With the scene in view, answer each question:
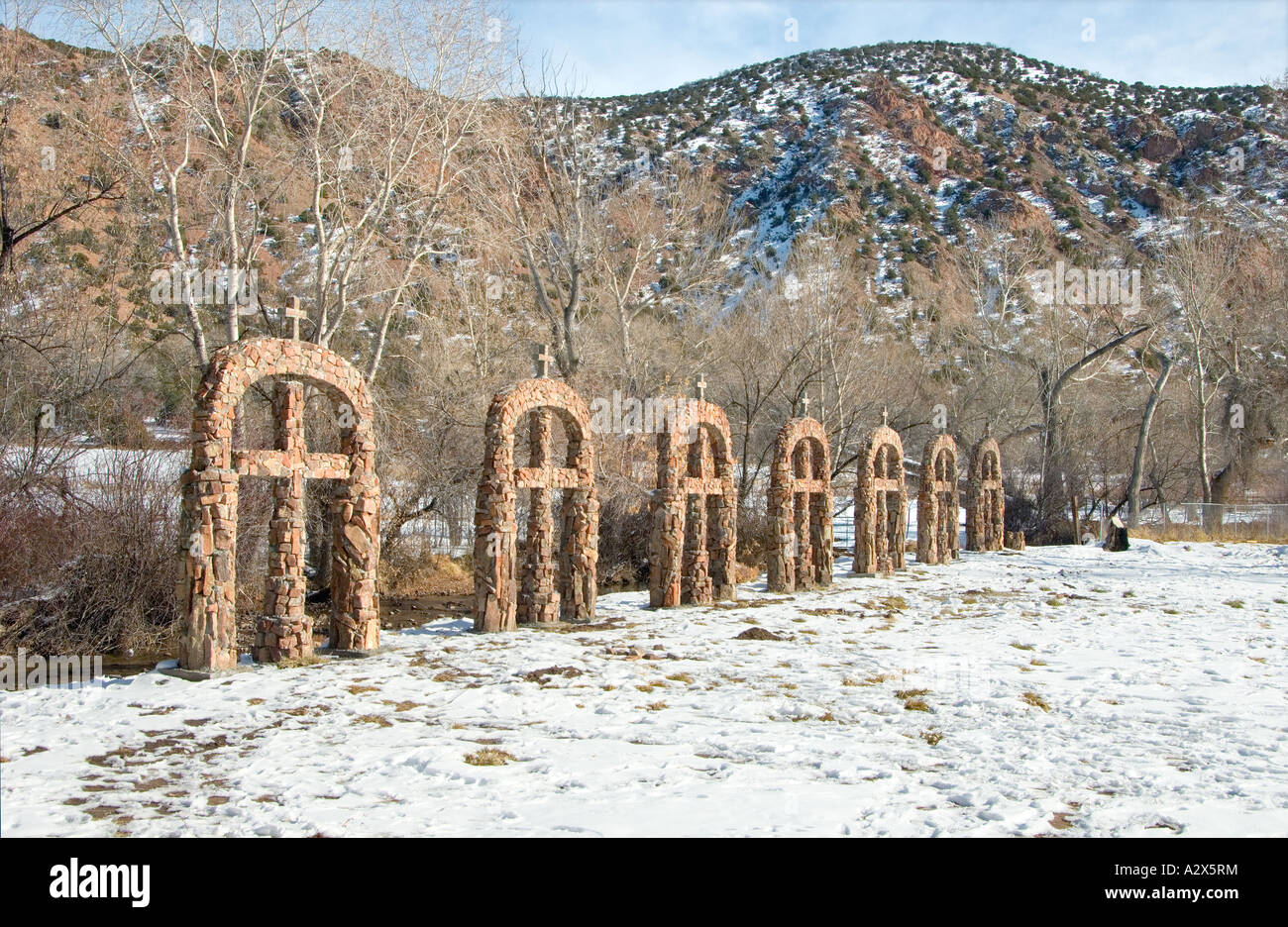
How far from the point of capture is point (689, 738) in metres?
7.23

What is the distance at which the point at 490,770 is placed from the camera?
20.5 ft

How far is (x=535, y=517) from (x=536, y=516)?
20 mm

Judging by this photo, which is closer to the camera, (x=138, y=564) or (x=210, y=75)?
(x=138, y=564)

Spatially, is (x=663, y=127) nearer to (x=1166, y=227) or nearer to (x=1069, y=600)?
(x=1166, y=227)

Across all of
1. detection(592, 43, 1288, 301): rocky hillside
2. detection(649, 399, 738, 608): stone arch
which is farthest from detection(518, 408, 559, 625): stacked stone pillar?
detection(592, 43, 1288, 301): rocky hillside

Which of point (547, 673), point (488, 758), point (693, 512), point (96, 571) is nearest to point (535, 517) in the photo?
point (693, 512)

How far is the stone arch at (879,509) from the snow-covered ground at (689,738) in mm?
6788

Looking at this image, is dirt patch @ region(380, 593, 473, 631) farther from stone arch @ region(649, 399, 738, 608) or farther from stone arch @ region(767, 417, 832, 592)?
stone arch @ region(767, 417, 832, 592)

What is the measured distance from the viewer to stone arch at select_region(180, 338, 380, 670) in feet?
30.1

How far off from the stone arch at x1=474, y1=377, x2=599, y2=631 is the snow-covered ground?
0.70 m

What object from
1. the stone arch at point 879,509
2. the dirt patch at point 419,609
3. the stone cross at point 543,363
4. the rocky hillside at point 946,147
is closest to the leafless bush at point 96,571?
the dirt patch at point 419,609

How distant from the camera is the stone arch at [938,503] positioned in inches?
878
